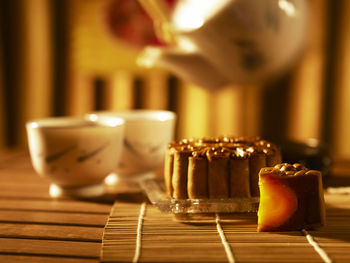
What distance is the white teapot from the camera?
84cm

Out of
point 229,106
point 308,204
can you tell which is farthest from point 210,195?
point 229,106

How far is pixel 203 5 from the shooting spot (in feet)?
2.81

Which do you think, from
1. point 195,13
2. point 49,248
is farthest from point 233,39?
point 49,248

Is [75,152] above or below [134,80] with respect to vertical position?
below

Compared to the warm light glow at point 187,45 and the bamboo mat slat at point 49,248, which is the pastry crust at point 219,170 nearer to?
the bamboo mat slat at point 49,248

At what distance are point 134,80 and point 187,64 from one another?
2.47 ft

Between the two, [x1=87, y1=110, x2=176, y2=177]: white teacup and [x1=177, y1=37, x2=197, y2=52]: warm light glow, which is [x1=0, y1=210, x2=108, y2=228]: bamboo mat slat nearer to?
[x1=87, y1=110, x2=176, y2=177]: white teacup

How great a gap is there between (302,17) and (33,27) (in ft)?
3.46

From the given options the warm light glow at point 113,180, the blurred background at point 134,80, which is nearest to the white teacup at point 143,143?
the warm light glow at point 113,180

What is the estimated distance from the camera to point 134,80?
171cm

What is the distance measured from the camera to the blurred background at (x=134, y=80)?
5.28ft

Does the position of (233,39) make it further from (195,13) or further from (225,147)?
(225,147)

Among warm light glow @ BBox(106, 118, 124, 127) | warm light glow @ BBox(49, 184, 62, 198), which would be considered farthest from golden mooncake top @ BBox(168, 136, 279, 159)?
warm light glow @ BBox(49, 184, 62, 198)

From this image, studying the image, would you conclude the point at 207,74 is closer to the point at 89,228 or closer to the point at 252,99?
the point at 89,228
